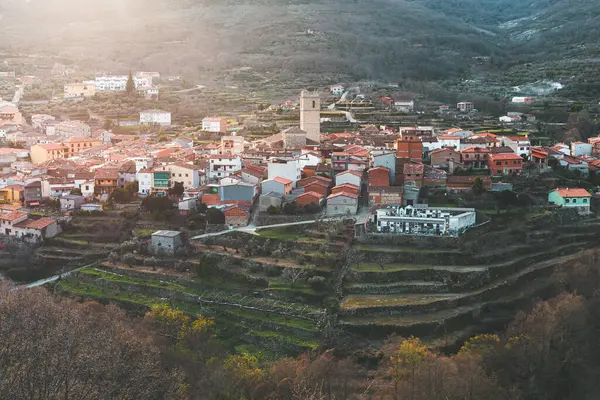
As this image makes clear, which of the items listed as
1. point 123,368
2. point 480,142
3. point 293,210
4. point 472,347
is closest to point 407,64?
point 480,142

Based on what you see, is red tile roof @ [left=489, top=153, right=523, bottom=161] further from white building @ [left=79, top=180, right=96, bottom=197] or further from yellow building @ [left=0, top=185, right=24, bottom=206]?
yellow building @ [left=0, top=185, right=24, bottom=206]

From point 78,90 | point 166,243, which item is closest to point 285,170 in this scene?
point 166,243

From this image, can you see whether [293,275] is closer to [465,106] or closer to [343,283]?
[343,283]

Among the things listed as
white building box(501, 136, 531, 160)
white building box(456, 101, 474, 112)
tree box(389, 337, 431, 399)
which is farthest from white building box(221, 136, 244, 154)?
white building box(456, 101, 474, 112)

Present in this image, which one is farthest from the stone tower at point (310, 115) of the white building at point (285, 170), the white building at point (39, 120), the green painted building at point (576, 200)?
the white building at point (39, 120)

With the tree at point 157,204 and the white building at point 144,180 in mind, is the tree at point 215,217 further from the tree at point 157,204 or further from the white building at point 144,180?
the white building at point 144,180

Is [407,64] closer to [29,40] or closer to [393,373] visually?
[29,40]
